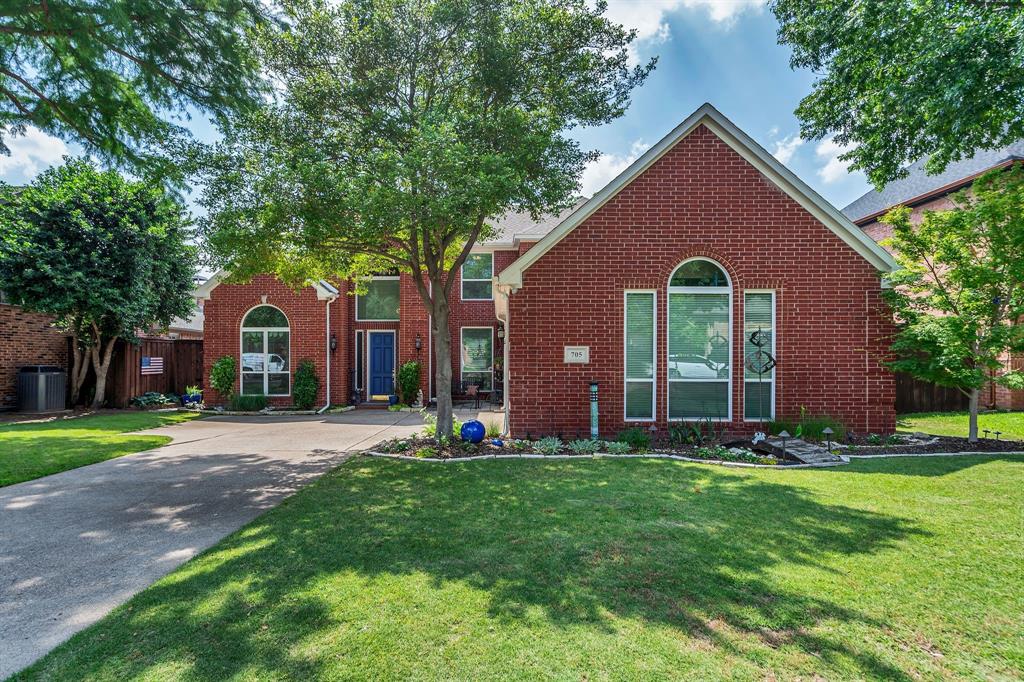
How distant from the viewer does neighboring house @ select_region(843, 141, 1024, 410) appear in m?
13.3

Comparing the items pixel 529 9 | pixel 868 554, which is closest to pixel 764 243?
pixel 529 9

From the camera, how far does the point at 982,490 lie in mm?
5750

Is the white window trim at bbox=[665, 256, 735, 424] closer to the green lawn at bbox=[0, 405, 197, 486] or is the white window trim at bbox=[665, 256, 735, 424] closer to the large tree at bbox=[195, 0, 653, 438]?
the large tree at bbox=[195, 0, 653, 438]

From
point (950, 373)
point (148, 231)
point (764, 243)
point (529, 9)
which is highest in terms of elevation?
point (529, 9)

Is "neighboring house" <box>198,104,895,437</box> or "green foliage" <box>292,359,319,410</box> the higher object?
"neighboring house" <box>198,104,895,437</box>

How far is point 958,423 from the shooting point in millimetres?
11305

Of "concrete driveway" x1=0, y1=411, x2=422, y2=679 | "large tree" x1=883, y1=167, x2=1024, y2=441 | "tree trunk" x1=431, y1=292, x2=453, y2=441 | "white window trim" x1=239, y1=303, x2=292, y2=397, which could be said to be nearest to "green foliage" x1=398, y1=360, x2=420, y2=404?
"white window trim" x1=239, y1=303, x2=292, y2=397

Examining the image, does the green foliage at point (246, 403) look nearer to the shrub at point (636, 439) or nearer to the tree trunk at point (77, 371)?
the tree trunk at point (77, 371)

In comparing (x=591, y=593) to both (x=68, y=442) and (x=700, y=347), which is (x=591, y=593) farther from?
(x=68, y=442)

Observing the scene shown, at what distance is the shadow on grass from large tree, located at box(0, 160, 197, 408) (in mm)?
10955

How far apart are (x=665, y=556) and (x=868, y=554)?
1623mm

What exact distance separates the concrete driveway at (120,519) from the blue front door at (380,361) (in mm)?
7134

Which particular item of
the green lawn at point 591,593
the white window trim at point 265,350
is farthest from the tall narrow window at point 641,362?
the white window trim at point 265,350

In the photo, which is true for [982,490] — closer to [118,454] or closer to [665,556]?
[665,556]
